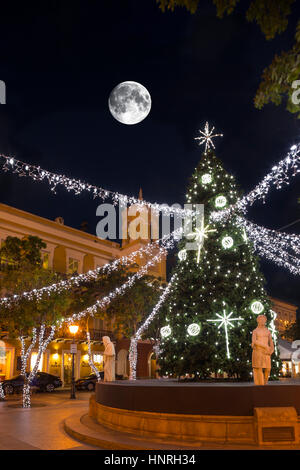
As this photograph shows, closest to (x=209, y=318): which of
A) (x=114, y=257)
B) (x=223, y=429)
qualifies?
(x=223, y=429)

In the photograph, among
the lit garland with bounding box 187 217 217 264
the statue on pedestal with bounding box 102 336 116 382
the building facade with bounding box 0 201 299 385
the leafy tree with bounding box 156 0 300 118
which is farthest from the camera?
the building facade with bounding box 0 201 299 385

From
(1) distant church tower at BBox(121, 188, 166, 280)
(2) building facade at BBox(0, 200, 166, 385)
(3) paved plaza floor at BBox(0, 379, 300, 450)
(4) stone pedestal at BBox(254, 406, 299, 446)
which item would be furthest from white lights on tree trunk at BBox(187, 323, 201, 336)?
(1) distant church tower at BBox(121, 188, 166, 280)

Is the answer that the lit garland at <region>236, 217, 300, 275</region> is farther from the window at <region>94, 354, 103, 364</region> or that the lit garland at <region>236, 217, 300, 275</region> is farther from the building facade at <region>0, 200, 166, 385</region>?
the window at <region>94, 354, 103, 364</region>

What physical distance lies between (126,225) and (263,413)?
→ 33148mm

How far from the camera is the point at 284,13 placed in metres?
5.53

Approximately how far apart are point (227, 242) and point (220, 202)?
147 cm

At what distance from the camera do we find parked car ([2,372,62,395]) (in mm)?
26078

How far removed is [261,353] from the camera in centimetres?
942

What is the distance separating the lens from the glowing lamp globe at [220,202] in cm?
1373

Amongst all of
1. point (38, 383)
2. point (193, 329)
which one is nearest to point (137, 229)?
point (38, 383)

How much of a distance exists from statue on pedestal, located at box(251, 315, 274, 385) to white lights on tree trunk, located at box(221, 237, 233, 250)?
3724 millimetres

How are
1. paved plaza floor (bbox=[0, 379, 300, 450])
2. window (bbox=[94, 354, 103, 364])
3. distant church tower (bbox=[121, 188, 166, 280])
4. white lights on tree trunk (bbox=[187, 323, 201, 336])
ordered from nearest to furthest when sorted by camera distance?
1. paved plaza floor (bbox=[0, 379, 300, 450])
2. white lights on tree trunk (bbox=[187, 323, 201, 336])
3. window (bbox=[94, 354, 103, 364])
4. distant church tower (bbox=[121, 188, 166, 280])

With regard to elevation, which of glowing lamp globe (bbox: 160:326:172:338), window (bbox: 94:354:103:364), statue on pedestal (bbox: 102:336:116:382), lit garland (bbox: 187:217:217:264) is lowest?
window (bbox: 94:354:103:364)

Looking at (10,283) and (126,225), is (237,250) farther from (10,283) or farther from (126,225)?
(126,225)
